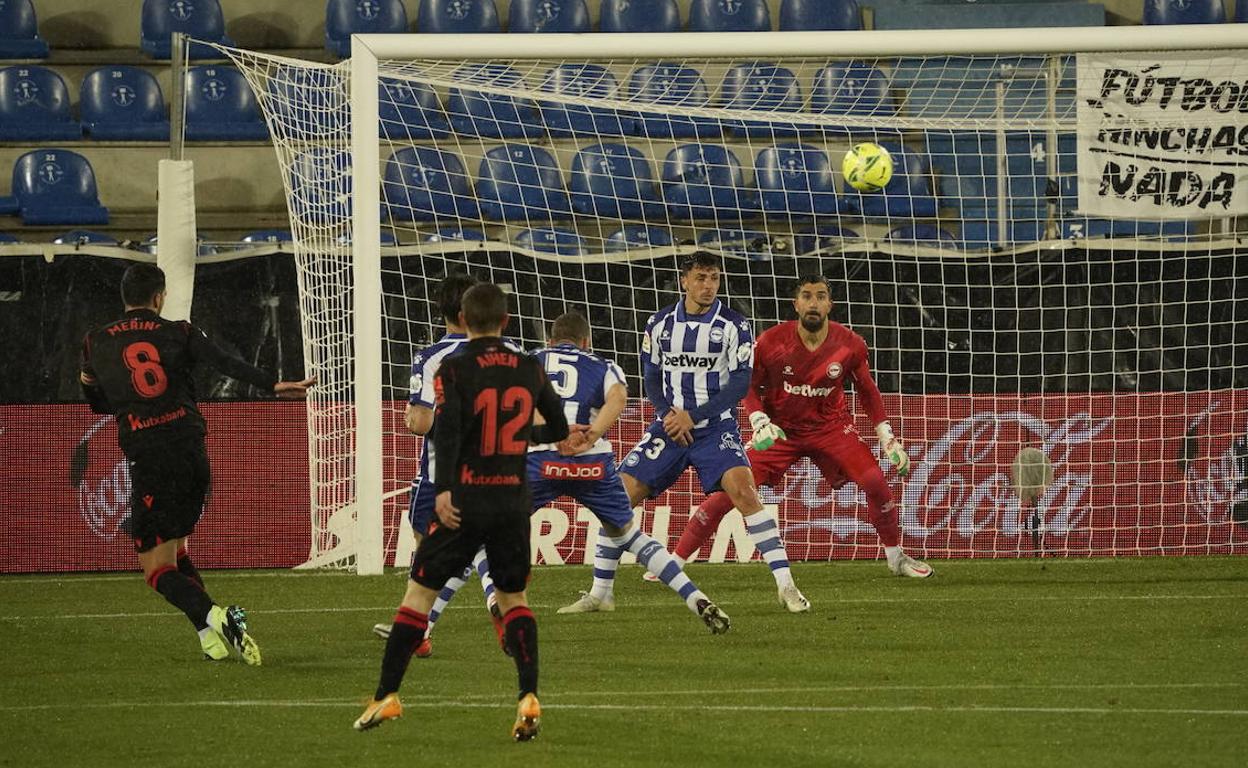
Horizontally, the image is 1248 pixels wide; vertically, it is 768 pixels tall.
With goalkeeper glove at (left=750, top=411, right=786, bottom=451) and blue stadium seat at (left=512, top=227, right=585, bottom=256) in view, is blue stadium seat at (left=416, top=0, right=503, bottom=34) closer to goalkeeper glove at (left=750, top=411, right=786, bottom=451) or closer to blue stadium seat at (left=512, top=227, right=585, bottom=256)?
blue stadium seat at (left=512, top=227, right=585, bottom=256)

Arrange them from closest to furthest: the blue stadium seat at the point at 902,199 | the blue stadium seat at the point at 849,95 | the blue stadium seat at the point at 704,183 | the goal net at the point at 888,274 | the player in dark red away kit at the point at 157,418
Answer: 1. the player in dark red away kit at the point at 157,418
2. the goal net at the point at 888,274
3. the blue stadium seat at the point at 704,183
4. the blue stadium seat at the point at 849,95
5. the blue stadium seat at the point at 902,199

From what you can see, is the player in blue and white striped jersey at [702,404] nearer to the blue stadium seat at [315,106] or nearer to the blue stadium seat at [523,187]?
the blue stadium seat at [315,106]

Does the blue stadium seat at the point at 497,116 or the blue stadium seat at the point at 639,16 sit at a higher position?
the blue stadium seat at the point at 639,16

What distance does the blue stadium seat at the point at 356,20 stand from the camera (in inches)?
714

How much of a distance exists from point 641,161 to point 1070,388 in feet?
14.0

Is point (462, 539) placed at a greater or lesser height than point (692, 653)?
greater

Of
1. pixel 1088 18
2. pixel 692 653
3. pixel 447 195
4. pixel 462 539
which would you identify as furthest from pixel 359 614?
pixel 1088 18

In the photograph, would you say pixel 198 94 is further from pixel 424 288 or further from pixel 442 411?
pixel 442 411

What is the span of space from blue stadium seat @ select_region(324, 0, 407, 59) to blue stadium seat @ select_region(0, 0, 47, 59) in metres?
2.99

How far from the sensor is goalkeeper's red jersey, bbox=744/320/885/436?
38.2ft

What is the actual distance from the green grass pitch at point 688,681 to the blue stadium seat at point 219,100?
7.00 m

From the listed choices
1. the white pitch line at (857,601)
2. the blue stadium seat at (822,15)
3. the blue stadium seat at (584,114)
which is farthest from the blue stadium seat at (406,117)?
the white pitch line at (857,601)

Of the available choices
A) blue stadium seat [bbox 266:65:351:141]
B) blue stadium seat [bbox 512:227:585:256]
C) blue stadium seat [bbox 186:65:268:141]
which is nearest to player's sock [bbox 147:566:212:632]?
blue stadium seat [bbox 266:65:351:141]

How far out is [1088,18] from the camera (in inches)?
699
